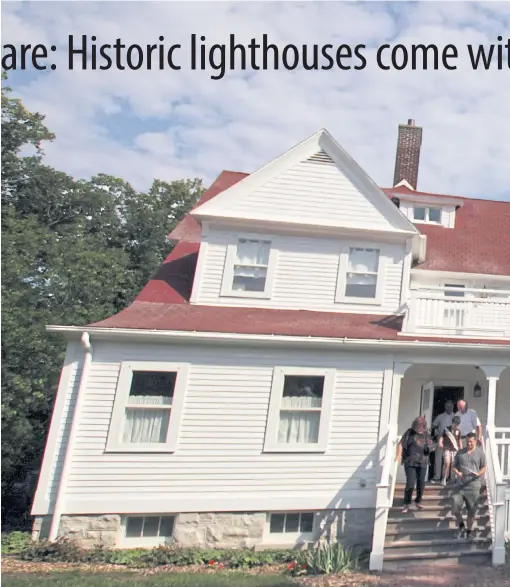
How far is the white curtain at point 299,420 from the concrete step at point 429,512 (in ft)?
6.79

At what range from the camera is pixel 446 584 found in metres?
7.66

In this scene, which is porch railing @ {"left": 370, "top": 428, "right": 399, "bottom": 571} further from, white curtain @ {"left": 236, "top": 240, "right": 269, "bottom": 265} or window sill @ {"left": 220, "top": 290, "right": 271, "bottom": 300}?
white curtain @ {"left": 236, "top": 240, "right": 269, "bottom": 265}

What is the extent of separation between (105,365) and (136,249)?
2238cm

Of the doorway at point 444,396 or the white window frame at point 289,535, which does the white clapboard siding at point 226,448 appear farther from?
the doorway at point 444,396

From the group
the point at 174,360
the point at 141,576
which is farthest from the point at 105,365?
the point at 141,576

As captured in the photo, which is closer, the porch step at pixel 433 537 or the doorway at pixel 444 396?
the porch step at pixel 433 537

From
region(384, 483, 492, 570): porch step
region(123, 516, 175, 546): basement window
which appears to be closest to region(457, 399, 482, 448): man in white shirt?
region(384, 483, 492, 570): porch step

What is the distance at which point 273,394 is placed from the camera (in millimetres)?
10398

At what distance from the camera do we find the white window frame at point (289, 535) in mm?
9992

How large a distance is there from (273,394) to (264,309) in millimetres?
2356

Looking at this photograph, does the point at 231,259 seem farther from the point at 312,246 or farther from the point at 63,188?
the point at 63,188

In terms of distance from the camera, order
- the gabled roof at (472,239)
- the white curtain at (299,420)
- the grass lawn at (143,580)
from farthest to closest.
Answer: the gabled roof at (472,239) → the white curtain at (299,420) → the grass lawn at (143,580)

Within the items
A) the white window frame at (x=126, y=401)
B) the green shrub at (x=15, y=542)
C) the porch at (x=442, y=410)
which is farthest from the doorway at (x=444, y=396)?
the green shrub at (x=15, y=542)

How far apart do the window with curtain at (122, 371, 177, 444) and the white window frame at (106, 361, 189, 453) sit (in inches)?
3.7
